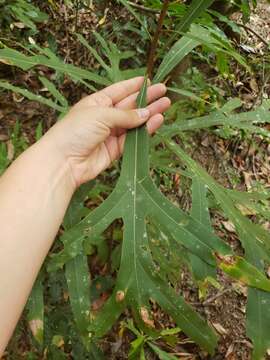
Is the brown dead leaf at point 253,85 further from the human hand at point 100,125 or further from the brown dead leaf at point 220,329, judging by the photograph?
the human hand at point 100,125

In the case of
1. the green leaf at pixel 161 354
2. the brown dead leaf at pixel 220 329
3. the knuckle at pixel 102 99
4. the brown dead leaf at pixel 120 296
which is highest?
the knuckle at pixel 102 99

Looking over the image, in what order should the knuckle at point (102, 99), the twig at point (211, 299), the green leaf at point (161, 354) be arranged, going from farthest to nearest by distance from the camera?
the twig at point (211, 299)
the green leaf at point (161, 354)
the knuckle at point (102, 99)

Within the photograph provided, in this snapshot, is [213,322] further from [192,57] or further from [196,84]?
[192,57]

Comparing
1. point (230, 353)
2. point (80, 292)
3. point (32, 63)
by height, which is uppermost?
point (32, 63)

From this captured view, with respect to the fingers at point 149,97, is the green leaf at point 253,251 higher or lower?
lower

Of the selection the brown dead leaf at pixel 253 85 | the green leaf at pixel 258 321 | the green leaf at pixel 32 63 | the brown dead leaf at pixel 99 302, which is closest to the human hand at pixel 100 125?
the green leaf at pixel 32 63

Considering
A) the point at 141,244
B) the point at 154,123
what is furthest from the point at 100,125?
the point at 141,244

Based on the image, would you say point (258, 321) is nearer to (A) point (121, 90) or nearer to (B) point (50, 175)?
(B) point (50, 175)
